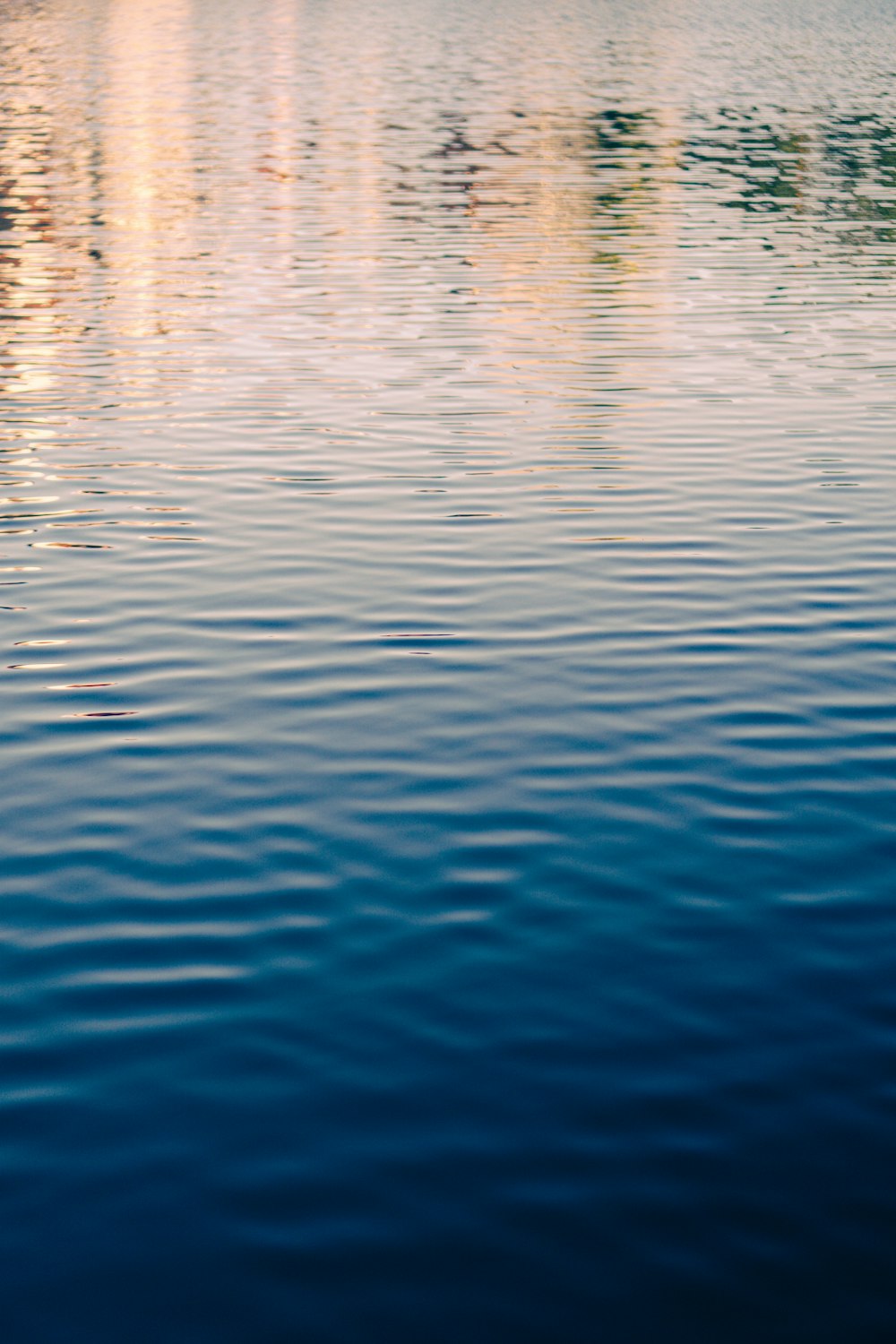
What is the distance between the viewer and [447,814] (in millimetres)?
10336

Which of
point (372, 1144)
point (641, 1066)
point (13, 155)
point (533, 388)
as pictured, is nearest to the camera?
point (372, 1144)

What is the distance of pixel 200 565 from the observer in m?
15.4

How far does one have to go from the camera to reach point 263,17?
9681 cm

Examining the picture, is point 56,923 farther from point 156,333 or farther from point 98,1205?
point 156,333

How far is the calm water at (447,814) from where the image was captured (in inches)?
260

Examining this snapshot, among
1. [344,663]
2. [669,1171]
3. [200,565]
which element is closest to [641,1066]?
[669,1171]

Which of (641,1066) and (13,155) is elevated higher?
(13,155)

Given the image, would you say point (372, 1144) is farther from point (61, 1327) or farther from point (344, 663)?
point (344, 663)

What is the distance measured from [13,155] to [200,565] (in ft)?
111

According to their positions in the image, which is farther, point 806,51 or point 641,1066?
point 806,51

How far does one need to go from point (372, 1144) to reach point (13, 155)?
42.9m

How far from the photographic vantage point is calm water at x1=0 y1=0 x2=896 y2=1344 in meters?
6.60

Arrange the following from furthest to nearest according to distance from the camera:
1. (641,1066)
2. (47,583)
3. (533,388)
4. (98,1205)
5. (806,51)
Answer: (806,51)
(533,388)
(47,583)
(641,1066)
(98,1205)

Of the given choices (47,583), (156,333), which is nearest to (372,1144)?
(47,583)
